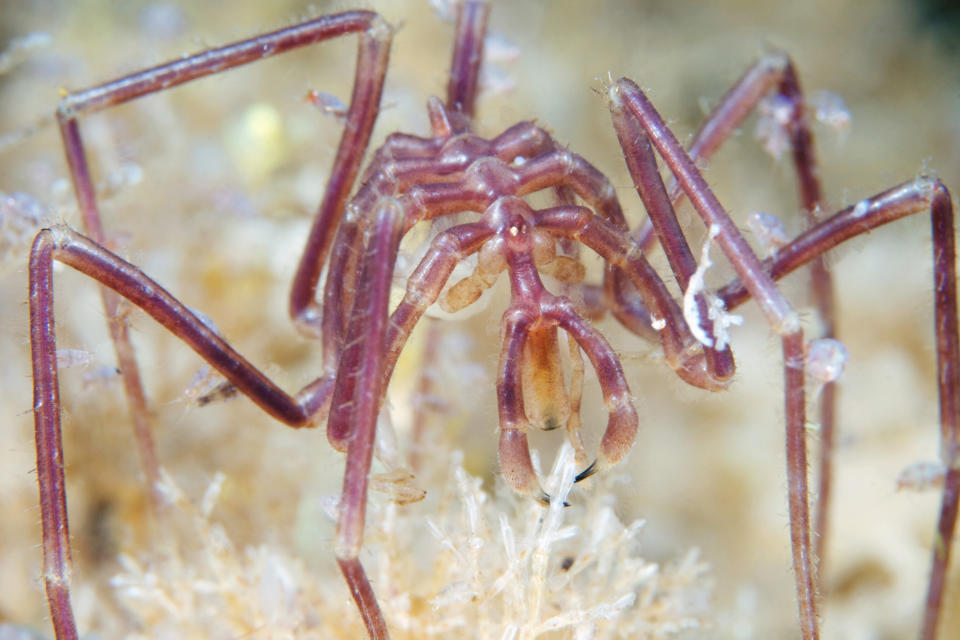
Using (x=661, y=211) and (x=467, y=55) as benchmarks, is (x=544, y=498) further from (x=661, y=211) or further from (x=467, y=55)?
(x=467, y=55)

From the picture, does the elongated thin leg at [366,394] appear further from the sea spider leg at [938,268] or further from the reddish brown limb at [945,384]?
the reddish brown limb at [945,384]

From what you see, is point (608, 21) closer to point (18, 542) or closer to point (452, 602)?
point (452, 602)

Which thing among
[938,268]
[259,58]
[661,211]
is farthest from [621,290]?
[259,58]

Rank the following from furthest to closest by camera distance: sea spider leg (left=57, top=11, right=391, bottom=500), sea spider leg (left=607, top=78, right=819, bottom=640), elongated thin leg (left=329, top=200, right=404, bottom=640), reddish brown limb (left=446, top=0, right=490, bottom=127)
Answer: reddish brown limb (left=446, top=0, right=490, bottom=127)
sea spider leg (left=57, top=11, right=391, bottom=500)
sea spider leg (left=607, top=78, right=819, bottom=640)
elongated thin leg (left=329, top=200, right=404, bottom=640)

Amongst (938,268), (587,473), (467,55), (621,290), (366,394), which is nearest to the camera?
(366,394)

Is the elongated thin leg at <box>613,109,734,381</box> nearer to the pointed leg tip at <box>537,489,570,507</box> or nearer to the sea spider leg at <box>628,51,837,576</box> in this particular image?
the pointed leg tip at <box>537,489,570,507</box>

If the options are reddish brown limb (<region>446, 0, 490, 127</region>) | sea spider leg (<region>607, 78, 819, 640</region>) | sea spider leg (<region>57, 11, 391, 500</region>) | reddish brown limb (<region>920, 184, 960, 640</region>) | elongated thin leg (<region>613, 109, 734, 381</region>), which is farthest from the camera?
reddish brown limb (<region>446, 0, 490, 127</region>)

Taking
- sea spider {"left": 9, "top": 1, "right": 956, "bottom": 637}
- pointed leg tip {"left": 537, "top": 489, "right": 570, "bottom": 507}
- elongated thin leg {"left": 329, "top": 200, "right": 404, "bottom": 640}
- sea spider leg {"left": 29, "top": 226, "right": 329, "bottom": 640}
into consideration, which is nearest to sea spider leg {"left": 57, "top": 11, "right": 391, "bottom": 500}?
sea spider {"left": 9, "top": 1, "right": 956, "bottom": 637}
